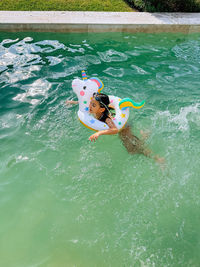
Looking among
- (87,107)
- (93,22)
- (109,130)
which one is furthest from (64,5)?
(109,130)

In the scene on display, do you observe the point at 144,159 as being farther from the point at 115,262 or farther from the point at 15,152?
the point at 15,152

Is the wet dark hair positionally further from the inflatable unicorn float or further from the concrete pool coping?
the concrete pool coping

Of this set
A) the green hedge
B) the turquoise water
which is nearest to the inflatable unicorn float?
the turquoise water

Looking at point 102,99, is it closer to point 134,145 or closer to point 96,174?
point 134,145

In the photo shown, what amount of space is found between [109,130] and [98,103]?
0.49 meters

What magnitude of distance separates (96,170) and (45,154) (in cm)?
106

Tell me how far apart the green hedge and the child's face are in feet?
26.4

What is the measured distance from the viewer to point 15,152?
15.2 ft

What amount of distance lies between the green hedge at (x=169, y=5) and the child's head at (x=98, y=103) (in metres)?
7.97

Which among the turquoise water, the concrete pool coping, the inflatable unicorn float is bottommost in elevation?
the turquoise water

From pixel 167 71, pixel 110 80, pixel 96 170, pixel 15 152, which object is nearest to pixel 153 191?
pixel 96 170

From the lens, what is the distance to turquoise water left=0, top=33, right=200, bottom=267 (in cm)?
333

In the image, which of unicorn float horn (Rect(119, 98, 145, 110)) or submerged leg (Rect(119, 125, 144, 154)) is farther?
submerged leg (Rect(119, 125, 144, 154))

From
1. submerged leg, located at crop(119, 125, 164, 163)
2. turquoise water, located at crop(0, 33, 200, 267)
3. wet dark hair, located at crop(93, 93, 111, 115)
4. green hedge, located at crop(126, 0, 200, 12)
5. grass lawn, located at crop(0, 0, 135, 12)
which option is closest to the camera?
turquoise water, located at crop(0, 33, 200, 267)
